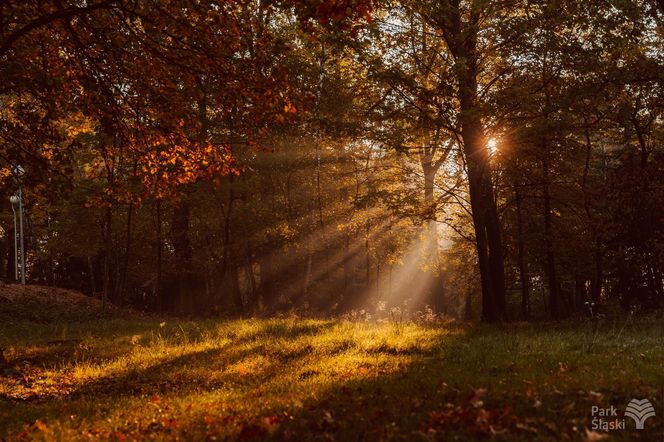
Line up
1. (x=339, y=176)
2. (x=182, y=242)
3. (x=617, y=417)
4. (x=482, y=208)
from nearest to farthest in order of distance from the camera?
(x=617, y=417), (x=482, y=208), (x=339, y=176), (x=182, y=242)

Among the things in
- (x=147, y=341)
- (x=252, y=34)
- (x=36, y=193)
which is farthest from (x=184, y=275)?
(x=252, y=34)

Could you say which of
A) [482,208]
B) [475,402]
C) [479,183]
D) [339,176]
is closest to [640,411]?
[475,402]

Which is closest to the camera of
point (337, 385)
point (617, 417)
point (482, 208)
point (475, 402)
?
point (617, 417)

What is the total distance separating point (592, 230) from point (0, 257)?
165 ft

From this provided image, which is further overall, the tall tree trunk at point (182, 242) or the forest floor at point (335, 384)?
the tall tree trunk at point (182, 242)

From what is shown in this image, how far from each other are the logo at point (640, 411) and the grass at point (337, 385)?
73mm

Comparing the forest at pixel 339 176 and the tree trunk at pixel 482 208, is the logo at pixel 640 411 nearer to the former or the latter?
the forest at pixel 339 176

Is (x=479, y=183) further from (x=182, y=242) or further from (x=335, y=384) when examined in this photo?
(x=182, y=242)

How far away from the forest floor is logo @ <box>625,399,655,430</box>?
7 centimetres

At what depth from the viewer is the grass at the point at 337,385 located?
204 inches

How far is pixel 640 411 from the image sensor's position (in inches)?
199

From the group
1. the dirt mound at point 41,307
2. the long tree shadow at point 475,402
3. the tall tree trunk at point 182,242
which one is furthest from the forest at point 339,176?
the tall tree trunk at point 182,242

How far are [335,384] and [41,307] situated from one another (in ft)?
60.9

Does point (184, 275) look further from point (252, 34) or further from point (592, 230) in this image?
point (252, 34)
